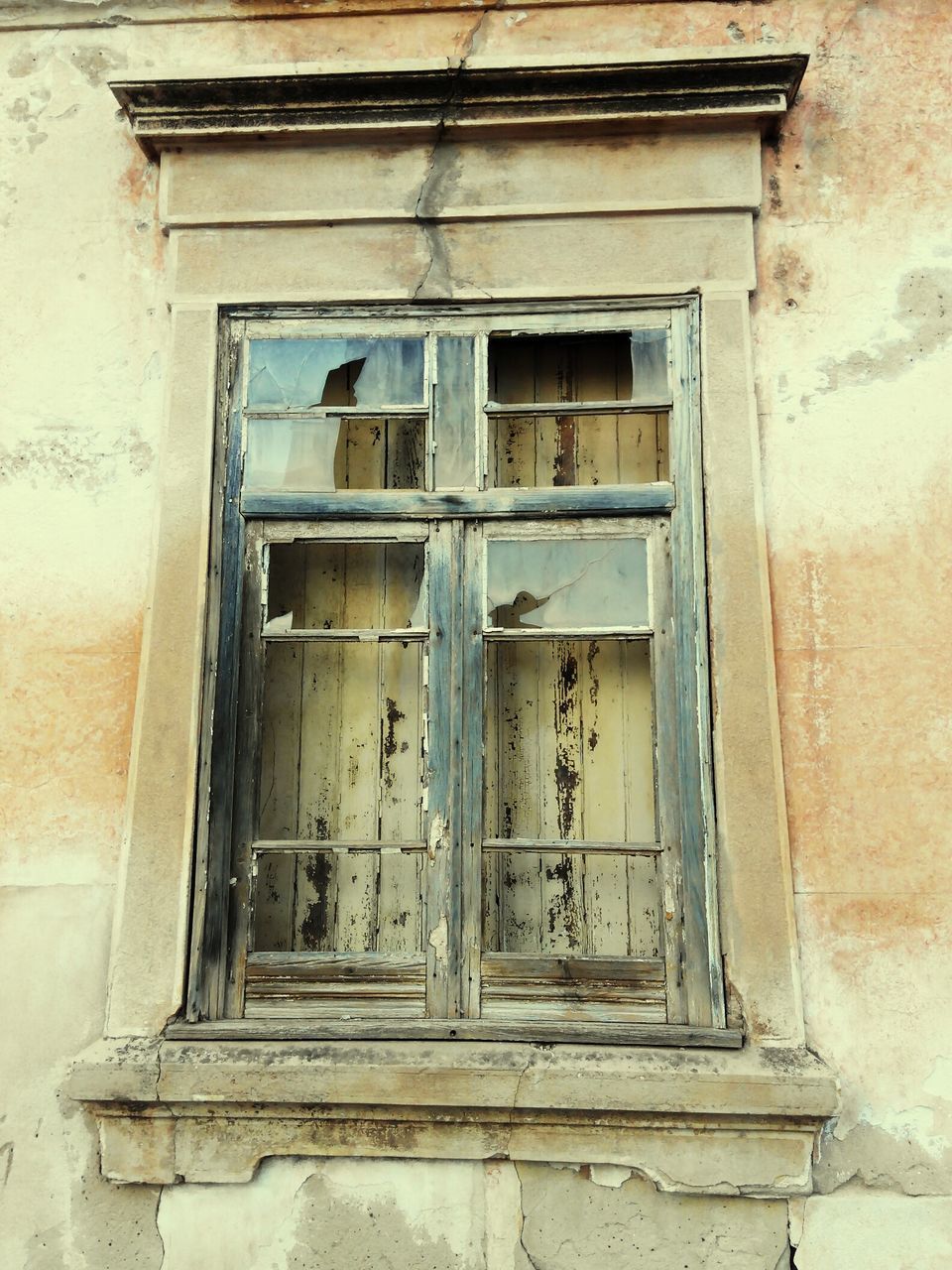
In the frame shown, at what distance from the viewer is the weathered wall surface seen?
218cm

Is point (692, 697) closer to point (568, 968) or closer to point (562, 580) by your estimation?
point (562, 580)

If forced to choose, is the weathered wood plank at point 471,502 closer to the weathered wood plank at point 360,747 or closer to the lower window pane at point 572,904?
the weathered wood plank at point 360,747

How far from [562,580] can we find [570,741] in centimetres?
45

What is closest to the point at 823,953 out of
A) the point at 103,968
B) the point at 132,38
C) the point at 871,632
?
the point at 871,632

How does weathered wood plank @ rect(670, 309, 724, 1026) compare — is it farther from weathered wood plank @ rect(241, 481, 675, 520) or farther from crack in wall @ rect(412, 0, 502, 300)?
crack in wall @ rect(412, 0, 502, 300)

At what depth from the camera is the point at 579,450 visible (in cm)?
279

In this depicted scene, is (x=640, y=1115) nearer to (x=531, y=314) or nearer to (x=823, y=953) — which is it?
(x=823, y=953)

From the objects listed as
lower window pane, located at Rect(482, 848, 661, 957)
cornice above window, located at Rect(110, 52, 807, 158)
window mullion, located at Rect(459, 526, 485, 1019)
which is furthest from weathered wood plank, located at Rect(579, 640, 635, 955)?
cornice above window, located at Rect(110, 52, 807, 158)

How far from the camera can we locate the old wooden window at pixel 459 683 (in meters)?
2.38

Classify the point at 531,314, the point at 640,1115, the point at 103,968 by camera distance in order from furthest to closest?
1. the point at 531,314
2. the point at 103,968
3. the point at 640,1115

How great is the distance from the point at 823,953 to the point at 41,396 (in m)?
2.29

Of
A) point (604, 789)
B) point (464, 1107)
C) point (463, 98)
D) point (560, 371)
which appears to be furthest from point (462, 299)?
point (464, 1107)

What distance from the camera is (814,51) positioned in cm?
261

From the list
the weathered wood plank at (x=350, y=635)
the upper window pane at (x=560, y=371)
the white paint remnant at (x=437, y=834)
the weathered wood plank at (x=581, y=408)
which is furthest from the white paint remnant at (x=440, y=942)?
the upper window pane at (x=560, y=371)
